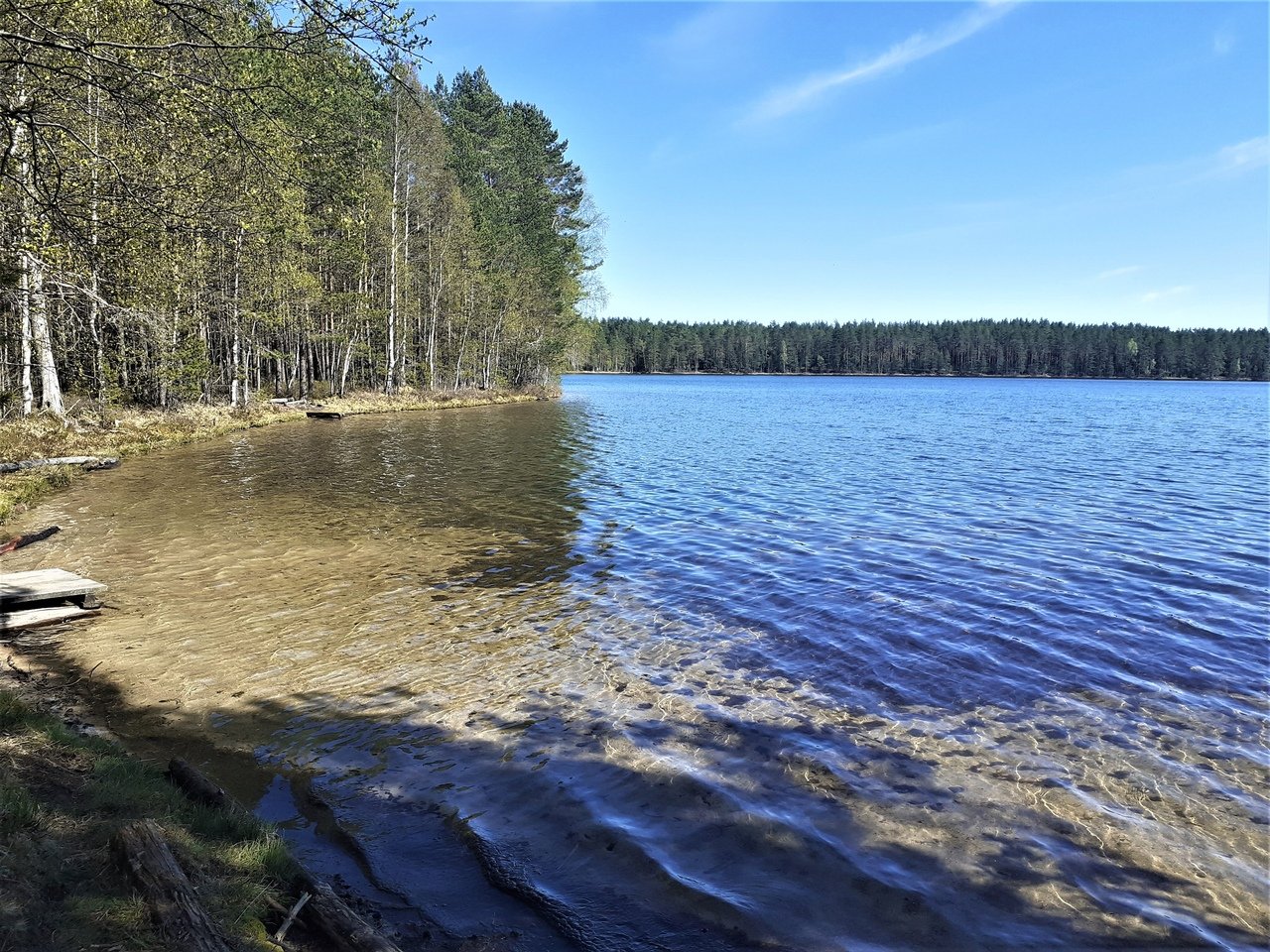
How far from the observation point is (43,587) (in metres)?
8.84

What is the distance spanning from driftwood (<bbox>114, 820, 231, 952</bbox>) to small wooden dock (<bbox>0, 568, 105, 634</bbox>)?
635 cm

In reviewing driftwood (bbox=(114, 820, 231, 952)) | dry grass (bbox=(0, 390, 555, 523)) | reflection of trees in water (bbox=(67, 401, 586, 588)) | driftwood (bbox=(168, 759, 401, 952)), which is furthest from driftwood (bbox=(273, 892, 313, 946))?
dry grass (bbox=(0, 390, 555, 523))

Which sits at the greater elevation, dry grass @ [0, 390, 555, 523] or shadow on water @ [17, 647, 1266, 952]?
dry grass @ [0, 390, 555, 523]

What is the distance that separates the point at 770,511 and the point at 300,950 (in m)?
13.8

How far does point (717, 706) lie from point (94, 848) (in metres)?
4.74

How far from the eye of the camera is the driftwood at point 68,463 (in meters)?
17.0

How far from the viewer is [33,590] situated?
873cm

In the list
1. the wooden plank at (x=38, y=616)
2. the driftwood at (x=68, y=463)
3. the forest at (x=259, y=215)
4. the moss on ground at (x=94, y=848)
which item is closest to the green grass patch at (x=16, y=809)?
the moss on ground at (x=94, y=848)

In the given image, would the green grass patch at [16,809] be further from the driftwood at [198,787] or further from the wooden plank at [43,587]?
the wooden plank at [43,587]

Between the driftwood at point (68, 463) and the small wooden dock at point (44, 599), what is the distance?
10119 mm

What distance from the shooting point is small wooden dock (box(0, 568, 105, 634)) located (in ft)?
27.8

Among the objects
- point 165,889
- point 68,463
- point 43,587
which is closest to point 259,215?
point 68,463

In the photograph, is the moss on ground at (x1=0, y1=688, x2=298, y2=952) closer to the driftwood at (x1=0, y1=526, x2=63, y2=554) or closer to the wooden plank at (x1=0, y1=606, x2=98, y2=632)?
the wooden plank at (x1=0, y1=606, x2=98, y2=632)

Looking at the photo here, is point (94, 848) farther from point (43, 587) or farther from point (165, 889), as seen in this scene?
point (43, 587)
